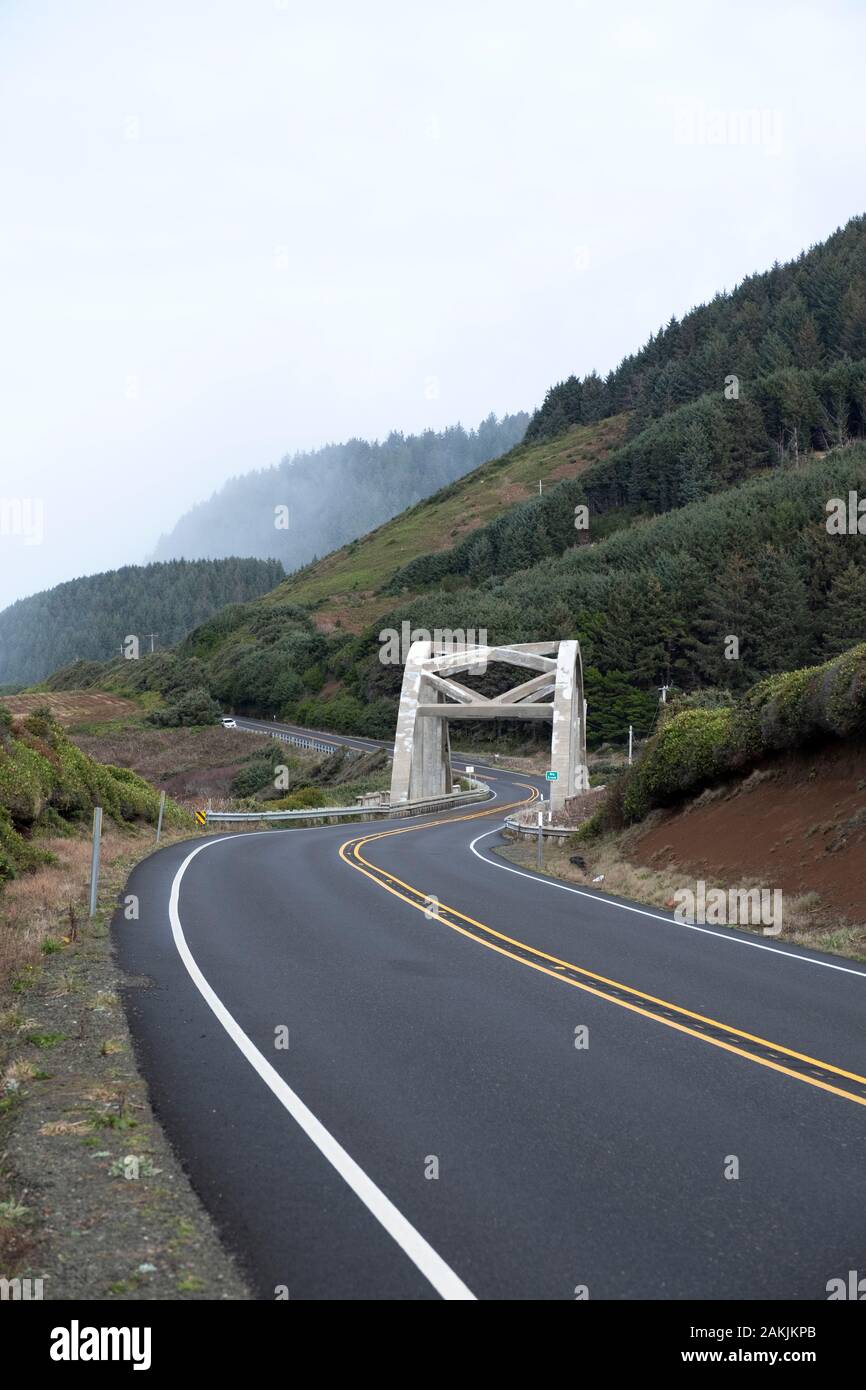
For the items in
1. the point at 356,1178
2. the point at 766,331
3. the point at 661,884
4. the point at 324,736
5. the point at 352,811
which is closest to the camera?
the point at 356,1178

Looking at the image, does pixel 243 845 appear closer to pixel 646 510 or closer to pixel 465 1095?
pixel 465 1095

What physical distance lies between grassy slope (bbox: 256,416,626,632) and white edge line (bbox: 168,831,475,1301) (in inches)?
4903

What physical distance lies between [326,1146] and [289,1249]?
1284 millimetres

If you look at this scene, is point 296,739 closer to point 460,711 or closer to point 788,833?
point 460,711

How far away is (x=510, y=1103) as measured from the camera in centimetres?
700

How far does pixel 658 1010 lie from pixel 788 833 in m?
9.70

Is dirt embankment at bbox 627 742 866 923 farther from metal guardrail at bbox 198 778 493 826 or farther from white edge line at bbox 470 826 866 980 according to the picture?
metal guardrail at bbox 198 778 493 826

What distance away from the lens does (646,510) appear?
5025 inches

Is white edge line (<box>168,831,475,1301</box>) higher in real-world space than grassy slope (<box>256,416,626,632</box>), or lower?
lower

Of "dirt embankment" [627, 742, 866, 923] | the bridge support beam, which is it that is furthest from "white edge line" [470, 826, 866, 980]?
the bridge support beam

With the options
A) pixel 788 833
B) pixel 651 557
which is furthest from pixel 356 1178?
pixel 651 557

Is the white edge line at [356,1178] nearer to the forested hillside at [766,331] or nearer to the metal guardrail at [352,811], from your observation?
the metal guardrail at [352,811]

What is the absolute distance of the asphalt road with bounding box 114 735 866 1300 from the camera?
4832 millimetres

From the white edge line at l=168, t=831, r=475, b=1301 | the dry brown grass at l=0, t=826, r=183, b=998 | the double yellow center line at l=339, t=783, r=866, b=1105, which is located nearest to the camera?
the white edge line at l=168, t=831, r=475, b=1301
